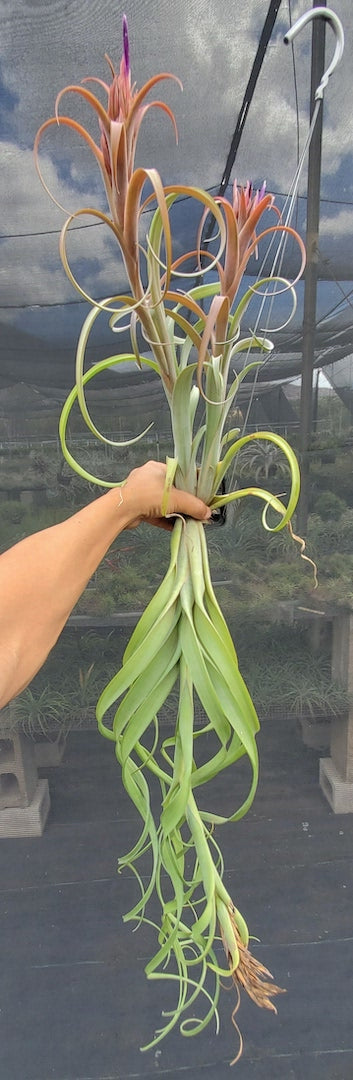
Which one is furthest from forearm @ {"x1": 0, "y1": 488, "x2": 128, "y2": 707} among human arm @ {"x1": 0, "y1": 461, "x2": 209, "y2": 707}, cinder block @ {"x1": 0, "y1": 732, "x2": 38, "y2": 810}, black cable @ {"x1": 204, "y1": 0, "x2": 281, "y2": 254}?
cinder block @ {"x1": 0, "y1": 732, "x2": 38, "y2": 810}

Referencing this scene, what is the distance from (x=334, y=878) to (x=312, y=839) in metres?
0.07

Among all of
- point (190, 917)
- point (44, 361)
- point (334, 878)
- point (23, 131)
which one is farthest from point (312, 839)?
point (23, 131)

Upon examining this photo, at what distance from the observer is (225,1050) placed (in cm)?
73

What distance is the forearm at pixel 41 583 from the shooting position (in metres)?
0.29

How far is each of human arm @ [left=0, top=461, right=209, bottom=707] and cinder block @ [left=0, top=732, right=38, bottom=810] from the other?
842 mm

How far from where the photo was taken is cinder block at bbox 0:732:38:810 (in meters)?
1.01

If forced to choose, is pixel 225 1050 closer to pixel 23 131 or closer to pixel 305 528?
pixel 305 528

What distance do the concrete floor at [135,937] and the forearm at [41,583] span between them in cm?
79

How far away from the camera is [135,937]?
0.83 meters

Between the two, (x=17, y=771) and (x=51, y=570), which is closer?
(x=51, y=570)

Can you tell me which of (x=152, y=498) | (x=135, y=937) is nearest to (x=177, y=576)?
(x=152, y=498)

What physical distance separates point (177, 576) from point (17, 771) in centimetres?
87

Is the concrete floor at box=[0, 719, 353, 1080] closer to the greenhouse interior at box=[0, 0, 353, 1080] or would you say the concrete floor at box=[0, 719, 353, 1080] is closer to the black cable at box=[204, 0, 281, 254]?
the greenhouse interior at box=[0, 0, 353, 1080]

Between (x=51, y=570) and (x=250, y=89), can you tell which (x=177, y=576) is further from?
(x=250, y=89)
